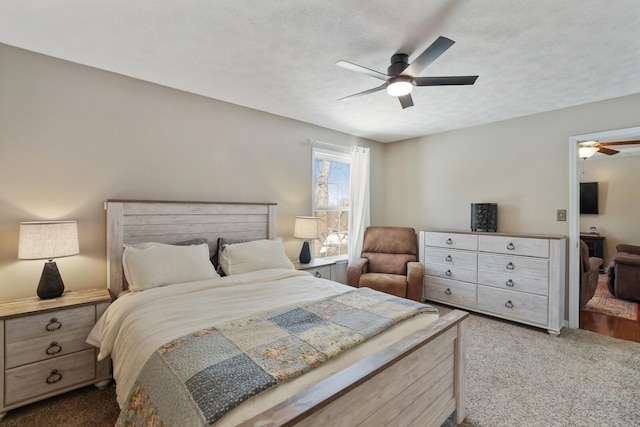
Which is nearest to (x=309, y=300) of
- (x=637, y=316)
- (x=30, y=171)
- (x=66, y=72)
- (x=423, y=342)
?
(x=423, y=342)

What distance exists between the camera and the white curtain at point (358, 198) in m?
4.23

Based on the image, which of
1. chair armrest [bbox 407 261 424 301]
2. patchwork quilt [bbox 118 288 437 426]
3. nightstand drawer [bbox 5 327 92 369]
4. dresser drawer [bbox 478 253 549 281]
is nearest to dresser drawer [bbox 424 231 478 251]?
dresser drawer [bbox 478 253 549 281]

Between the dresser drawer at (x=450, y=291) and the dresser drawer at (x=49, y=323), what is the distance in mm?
3584

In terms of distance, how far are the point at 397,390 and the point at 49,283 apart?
2361 millimetres

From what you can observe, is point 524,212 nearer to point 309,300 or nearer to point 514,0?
point 514,0

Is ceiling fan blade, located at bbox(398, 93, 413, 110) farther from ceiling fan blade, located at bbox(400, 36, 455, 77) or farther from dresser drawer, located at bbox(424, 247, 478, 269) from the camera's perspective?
dresser drawer, located at bbox(424, 247, 478, 269)

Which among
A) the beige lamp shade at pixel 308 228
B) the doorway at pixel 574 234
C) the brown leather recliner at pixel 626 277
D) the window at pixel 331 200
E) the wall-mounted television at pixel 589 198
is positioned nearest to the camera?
the doorway at pixel 574 234

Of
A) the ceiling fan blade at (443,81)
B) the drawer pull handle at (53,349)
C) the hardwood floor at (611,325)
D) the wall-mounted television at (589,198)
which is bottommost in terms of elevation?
the hardwood floor at (611,325)

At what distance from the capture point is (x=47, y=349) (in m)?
1.89

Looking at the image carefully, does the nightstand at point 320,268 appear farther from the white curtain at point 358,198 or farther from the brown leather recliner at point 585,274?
the brown leather recliner at point 585,274

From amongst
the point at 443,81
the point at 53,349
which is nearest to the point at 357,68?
the point at 443,81

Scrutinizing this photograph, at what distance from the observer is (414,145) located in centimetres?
455

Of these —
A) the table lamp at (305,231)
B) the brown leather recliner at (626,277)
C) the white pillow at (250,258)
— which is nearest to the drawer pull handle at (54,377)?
the white pillow at (250,258)

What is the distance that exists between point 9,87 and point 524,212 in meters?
4.96
